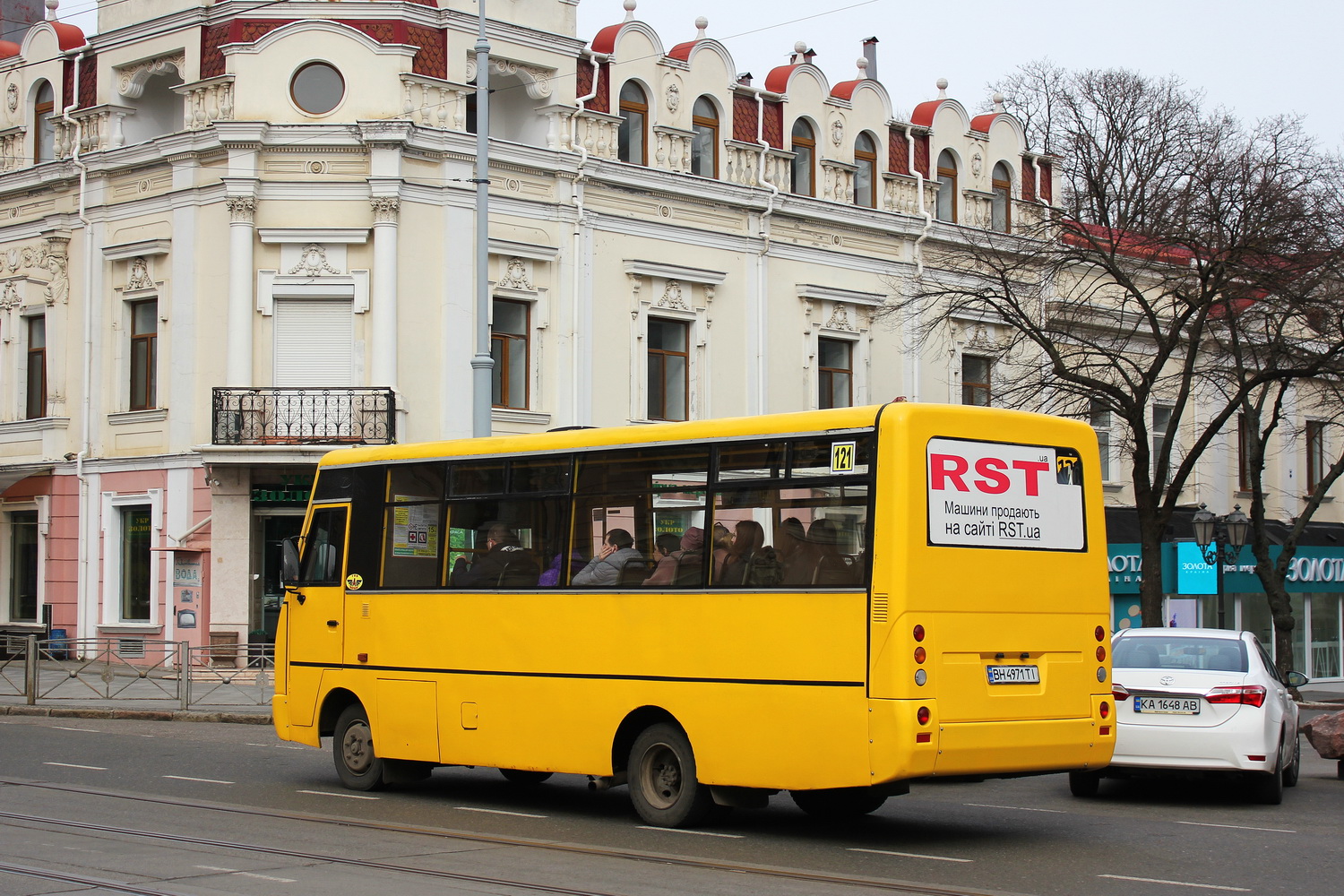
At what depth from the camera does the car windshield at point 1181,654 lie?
14.1 metres

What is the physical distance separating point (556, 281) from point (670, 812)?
20.7 meters

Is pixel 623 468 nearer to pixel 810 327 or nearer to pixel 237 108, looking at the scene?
pixel 237 108

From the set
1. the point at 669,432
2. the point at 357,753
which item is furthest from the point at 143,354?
the point at 669,432

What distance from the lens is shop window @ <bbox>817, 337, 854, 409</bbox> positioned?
36.1 m

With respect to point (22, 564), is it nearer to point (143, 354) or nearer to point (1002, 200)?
point (143, 354)

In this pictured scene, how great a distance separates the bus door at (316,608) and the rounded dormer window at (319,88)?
55.1 feet

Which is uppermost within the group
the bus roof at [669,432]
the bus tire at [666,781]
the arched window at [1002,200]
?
the arched window at [1002,200]

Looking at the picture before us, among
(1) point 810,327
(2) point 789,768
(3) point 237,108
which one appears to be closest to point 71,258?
(3) point 237,108

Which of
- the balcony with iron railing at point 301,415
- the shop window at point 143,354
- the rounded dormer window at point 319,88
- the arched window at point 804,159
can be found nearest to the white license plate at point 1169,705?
the balcony with iron railing at point 301,415

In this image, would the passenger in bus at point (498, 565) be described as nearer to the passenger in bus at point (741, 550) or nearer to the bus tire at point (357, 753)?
the bus tire at point (357, 753)

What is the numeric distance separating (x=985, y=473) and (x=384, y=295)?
19.9 m

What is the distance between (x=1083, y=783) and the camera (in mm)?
14617

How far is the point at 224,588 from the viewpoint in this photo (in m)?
29.4

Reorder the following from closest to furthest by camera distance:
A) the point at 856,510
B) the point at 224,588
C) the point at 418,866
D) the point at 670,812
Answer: the point at 418,866
the point at 856,510
the point at 670,812
the point at 224,588
